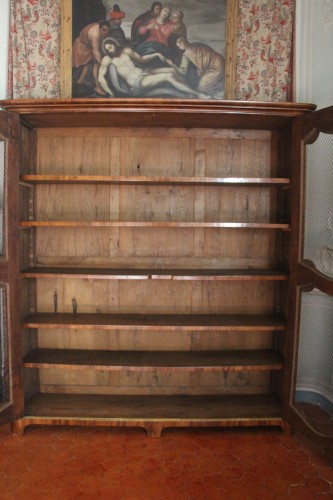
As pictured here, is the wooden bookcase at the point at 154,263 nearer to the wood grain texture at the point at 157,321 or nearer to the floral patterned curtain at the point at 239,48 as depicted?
the wood grain texture at the point at 157,321

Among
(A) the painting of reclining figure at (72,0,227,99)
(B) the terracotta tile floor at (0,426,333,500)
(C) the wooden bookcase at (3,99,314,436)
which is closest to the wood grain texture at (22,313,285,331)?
(C) the wooden bookcase at (3,99,314,436)

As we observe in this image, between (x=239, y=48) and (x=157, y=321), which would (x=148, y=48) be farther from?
(x=157, y=321)

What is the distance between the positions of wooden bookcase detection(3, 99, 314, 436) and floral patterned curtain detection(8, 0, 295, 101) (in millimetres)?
309

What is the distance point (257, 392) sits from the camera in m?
2.73

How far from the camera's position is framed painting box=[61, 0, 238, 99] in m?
2.51

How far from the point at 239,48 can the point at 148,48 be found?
661 mm

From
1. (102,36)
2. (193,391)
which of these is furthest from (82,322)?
(102,36)

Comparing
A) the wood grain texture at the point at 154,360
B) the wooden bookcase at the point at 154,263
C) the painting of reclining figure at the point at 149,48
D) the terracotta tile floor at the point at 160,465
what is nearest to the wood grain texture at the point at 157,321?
the wooden bookcase at the point at 154,263

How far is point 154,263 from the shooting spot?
103 inches

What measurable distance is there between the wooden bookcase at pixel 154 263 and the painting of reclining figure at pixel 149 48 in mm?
290

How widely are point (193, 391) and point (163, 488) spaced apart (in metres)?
0.85

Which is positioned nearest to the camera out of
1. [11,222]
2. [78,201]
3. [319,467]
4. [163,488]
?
[163,488]

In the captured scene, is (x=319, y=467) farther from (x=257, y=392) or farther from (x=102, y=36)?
(x=102, y=36)

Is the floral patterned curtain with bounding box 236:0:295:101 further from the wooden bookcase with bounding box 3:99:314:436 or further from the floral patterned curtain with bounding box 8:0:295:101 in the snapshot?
the wooden bookcase with bounding box 3:99:314:436
